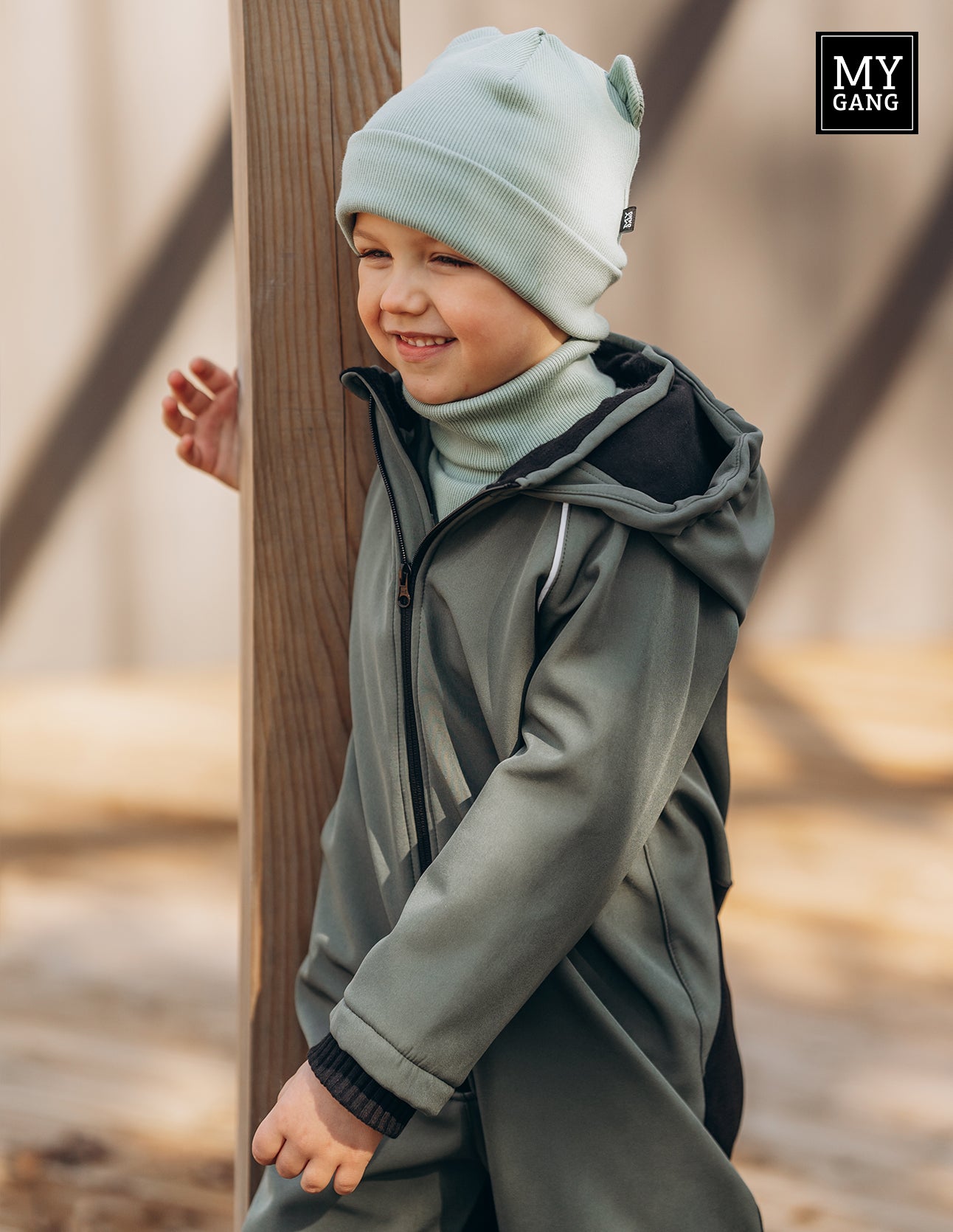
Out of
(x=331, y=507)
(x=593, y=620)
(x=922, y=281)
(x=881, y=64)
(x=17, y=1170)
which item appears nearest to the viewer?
(x=593, y=620)

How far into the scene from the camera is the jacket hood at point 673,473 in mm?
844

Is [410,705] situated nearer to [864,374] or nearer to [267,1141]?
[267,1141]

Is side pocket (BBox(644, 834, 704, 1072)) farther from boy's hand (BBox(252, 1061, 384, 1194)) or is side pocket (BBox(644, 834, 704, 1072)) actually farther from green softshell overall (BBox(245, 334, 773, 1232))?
boy's hand (BBox(252, 1061, 384, 1194))

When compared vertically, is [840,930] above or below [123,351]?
below

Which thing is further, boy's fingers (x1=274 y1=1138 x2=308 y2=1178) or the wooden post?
the wooden post

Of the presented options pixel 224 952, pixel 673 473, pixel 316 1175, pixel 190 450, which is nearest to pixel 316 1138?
pixel 316 1175

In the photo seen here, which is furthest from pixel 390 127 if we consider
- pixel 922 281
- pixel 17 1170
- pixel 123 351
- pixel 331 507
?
pixel 922 281

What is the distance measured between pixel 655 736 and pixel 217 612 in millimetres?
2401

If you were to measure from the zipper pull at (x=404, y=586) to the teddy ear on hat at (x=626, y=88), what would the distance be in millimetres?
347

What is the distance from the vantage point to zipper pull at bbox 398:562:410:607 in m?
0.92

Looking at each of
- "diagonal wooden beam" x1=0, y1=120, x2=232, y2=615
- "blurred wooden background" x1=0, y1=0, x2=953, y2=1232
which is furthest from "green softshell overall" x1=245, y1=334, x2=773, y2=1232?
"diagonal wooden beam" x1=0, y1=120, x2=232, y2=615

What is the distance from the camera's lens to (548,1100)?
0.93m

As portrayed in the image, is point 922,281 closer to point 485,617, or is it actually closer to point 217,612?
point 217,612

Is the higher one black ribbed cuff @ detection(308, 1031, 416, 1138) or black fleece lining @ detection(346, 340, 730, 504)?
black fleece lining @ detection(346, 340, 730, 504)
